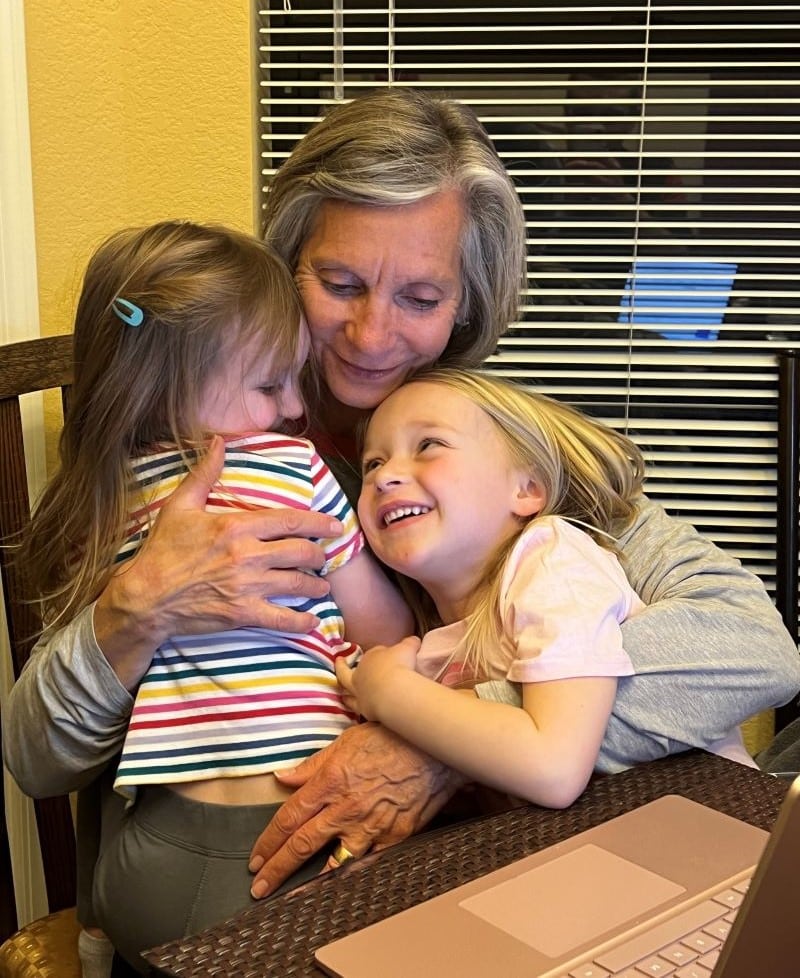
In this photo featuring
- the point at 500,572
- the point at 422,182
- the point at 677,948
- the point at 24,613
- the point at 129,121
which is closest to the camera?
the point at 677,948

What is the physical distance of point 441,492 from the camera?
1245mm

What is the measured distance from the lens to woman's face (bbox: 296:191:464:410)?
1440 mm

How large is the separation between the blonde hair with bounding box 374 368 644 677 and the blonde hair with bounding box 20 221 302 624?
24 centimetres

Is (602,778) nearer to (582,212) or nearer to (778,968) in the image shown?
(778,968)

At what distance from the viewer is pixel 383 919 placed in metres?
0.78

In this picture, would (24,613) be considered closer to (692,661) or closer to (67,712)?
(67,712)

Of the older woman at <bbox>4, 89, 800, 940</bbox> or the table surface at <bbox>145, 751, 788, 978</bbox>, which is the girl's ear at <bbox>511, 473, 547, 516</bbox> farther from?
the table surface at <bbox>145, 751, 788, 978</bbox>

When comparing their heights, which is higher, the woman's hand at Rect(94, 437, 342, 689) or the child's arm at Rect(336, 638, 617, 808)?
the woman's hand at Rect(94, 437, 342, 689)

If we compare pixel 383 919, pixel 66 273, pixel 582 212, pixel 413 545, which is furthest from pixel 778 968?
pixel 582 212

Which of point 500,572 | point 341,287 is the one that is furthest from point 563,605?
point 341,287

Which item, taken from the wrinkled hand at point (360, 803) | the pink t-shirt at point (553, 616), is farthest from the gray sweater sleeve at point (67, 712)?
the pink t-shirt at point (553, 616)

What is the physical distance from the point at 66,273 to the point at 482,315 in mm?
906

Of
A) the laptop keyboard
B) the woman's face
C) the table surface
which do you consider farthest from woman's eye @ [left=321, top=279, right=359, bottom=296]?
the laptop keyboard

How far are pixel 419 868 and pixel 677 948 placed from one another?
0.66ft
